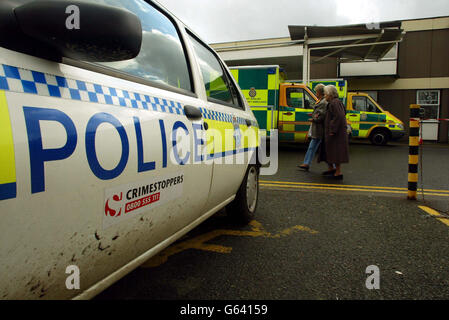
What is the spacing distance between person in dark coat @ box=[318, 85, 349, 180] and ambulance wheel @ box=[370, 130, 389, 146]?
6951mm

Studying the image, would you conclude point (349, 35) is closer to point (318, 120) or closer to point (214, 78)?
point (318, 120)

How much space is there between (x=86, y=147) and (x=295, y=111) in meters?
8.67

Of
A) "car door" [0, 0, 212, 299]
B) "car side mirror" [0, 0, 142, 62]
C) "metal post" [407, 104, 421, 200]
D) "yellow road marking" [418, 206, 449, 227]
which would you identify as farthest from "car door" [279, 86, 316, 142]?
"car side mirror" [0, 0, 142, 62]

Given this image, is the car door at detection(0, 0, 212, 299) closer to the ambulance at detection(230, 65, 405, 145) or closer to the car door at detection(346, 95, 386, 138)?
the ambulance at detection(230, 65, 405, 145)

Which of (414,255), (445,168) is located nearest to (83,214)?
(414,255)

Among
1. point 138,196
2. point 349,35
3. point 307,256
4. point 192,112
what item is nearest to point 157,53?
point 192,112

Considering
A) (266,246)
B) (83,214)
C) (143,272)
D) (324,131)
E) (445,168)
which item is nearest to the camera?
(83,214)

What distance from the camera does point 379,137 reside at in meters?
11.1

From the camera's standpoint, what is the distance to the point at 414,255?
7.47ft

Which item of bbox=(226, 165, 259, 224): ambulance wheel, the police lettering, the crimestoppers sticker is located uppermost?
the police lettering

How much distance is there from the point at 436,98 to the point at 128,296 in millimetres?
17812

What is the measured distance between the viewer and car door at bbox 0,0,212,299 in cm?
79

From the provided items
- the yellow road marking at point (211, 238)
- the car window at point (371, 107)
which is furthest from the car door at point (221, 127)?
the car window at point (371, 107)

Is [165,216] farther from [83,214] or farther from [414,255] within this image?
[414,255]
